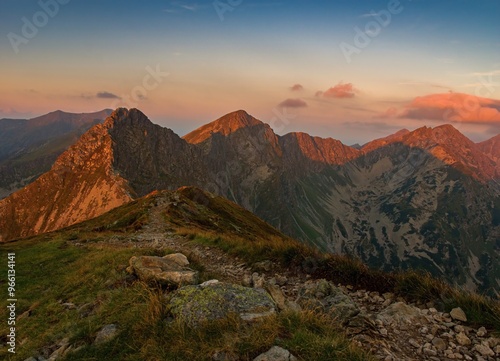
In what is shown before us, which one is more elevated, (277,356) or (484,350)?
(277,356)

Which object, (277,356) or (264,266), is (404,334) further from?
(264,266)

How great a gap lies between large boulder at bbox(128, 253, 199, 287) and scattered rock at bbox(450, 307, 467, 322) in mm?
8435

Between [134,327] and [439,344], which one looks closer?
[134,327]

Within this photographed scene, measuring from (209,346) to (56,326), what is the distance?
7228 mm

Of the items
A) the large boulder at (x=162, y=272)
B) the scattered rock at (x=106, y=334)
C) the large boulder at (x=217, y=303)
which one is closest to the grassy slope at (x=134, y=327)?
the scattered rock at (x=106, y=334)

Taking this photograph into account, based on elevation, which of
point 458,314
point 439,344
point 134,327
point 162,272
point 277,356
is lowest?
point 439,344

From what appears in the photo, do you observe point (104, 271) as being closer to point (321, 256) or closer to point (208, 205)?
point (321, 256)

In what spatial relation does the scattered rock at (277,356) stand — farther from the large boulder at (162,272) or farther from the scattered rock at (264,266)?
the scattered rock at (264,266)

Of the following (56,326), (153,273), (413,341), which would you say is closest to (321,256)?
(413,341)

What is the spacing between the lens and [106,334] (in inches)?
319

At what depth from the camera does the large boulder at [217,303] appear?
25.4ft

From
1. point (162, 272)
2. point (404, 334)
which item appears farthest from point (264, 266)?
point (404, 334)

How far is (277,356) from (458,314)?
21.8ft

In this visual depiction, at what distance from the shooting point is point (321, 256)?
1433 centimetres
